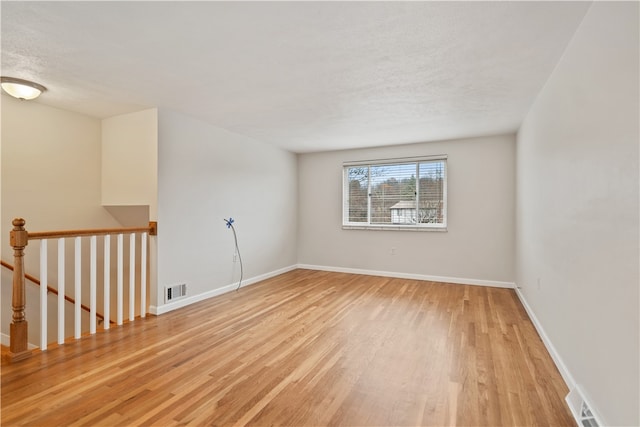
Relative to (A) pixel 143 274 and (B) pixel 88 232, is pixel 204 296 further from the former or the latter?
(B) pixel 88 232

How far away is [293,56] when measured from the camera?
2.28 m

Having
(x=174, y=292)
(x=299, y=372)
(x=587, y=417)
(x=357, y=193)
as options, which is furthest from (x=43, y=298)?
(x=357, y=193)

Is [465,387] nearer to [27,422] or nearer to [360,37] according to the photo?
[360,37]

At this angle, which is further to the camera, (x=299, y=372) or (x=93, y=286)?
(x=93, y=286)

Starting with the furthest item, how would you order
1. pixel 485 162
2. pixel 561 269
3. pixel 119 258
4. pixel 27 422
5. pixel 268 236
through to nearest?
pixel 268 236, pixel 485 162, pixel 119 258, pixel 561 269, pixel 27 422

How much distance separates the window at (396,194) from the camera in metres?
5.07

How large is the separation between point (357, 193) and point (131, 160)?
3.67 meters

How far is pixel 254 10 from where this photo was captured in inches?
68.6

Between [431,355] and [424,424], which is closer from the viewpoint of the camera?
[424,424]

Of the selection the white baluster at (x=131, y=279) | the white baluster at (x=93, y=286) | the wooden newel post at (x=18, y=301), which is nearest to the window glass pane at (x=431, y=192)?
the white baluster at (x=131, y=279)

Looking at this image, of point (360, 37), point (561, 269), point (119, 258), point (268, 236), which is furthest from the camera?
point (268, 236)

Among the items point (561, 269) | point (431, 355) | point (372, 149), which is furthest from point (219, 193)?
point (561, 269)

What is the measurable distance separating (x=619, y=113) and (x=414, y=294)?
3.29m

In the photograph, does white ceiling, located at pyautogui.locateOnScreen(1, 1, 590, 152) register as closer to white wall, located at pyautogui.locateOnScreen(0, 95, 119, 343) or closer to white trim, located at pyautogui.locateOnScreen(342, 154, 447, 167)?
white wall, located at pyautogui.locateOnScreen(0, 95, 119, 343)
